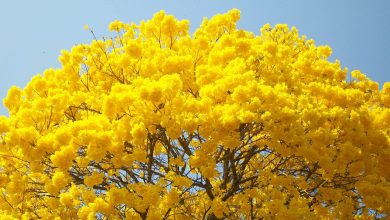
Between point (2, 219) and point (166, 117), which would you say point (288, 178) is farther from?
point (2, 219)

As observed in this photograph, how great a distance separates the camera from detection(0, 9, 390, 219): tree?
7.19 metres

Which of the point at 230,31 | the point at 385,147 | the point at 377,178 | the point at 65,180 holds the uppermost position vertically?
the point at 230,31

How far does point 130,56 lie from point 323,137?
419cm

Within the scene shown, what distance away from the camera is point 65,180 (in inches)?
294

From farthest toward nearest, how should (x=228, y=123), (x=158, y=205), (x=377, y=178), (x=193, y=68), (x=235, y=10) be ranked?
(x=235, y=10), (x=193, y=68), (x=377, y=178), (x=158, y=205), (x=228, y=123)

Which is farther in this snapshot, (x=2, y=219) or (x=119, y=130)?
(x=2, y=219)

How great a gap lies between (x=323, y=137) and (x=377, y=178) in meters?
1.75

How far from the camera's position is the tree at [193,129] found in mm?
7188

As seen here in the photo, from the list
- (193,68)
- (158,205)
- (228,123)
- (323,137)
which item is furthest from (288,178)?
(193,68)

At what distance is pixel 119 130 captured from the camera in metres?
7.26

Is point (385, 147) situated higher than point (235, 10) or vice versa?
point (235, 10)

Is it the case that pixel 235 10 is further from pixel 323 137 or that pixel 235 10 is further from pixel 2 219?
pixel 2 219

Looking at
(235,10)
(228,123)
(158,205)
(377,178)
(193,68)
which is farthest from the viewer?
(235,10)

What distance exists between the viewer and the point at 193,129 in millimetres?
7219
